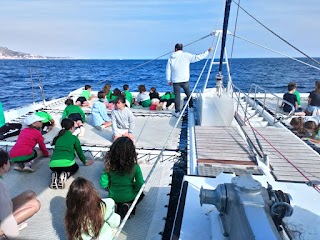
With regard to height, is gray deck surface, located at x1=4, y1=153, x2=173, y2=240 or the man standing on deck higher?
the man standing on deck

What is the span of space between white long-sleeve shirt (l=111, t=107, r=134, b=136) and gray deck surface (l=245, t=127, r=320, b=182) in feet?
8.30

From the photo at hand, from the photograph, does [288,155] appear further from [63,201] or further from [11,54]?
[11,54]

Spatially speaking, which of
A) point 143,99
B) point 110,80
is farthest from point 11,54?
point 143,99

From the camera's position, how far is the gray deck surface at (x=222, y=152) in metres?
4.14

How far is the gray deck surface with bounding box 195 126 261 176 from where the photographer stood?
13.6 feet

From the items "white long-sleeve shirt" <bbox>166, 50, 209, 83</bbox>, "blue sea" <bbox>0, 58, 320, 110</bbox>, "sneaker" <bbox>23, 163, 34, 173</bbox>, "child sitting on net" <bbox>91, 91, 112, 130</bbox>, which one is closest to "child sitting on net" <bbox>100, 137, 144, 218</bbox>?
"sneaker" <bbox>23, 163, 34, 173</bbox>

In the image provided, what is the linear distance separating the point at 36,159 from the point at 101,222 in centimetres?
281

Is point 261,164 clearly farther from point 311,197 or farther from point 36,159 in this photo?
point 36,159

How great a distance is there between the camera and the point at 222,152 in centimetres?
480

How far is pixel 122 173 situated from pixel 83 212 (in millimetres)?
885

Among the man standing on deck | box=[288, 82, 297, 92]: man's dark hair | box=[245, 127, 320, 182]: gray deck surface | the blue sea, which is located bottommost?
the blue sea

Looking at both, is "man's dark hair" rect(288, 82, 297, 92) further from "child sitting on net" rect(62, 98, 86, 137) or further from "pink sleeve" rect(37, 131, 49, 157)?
"pink sleeve" rect(37, 131, 49, 157)

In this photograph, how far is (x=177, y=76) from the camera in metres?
7.41

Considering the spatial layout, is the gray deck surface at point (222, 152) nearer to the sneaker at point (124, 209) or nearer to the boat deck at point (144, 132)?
the boat deck at point (144, 132)
